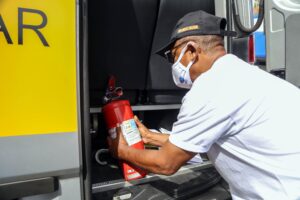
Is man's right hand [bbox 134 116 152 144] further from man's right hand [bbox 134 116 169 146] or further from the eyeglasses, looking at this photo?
the eyeglasses

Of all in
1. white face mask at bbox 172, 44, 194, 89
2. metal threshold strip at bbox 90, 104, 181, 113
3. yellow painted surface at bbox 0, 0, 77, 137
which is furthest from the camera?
metal threshold strip at bbox 90, 104, 181, 113

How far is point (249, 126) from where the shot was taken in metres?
1.27

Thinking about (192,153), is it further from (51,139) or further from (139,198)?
(51,139)

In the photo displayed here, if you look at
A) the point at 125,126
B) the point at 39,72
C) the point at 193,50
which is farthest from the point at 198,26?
the point at 39,72

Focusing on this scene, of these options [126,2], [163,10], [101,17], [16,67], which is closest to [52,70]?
[16,67]

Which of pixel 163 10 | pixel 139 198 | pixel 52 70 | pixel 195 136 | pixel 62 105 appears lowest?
pixel 139 198

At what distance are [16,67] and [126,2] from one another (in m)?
0.93

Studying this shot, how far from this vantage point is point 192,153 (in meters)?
1.28

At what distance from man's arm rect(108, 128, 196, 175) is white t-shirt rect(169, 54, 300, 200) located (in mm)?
43

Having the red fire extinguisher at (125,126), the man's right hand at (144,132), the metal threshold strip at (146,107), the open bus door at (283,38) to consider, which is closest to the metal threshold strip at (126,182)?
the red fire extinguisher at (125,126)

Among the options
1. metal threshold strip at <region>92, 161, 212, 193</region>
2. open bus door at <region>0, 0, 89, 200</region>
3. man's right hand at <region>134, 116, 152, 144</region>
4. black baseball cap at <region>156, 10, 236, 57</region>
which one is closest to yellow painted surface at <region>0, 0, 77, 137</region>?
open bus door at <region>0, 0, 89, 200</region>

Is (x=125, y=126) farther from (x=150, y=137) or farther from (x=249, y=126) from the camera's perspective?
(x=249, y=126)

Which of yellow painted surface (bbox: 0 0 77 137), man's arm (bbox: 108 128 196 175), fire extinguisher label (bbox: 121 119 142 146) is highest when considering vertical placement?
yellow painted surface (bbox: 0 0 77 137)

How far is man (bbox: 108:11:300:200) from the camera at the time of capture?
1.24m
